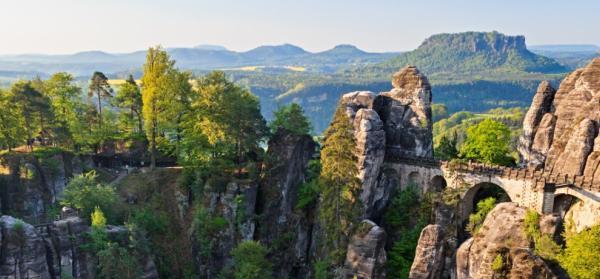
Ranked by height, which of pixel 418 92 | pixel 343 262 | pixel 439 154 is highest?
pixel 418 92

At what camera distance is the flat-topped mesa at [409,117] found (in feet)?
170

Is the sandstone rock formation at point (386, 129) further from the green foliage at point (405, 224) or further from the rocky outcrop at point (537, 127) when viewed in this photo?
the rocky outcrop at point (537, 127)

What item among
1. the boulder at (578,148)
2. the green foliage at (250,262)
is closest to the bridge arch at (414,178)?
the boulder at (578,148)

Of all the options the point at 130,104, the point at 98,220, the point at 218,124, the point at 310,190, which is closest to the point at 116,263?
the point at 98,220

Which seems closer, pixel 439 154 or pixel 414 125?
pixel 414 125

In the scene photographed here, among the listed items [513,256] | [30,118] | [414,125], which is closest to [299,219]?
[414,125]

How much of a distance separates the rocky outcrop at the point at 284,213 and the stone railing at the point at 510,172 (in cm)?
1068

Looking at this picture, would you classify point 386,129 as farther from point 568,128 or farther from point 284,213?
point 568,128

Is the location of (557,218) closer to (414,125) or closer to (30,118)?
(414,125)

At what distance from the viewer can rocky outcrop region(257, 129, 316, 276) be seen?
49875 millimetres

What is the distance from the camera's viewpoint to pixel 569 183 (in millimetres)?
41625

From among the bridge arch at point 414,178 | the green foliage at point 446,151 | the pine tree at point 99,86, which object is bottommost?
the bridge arch at point 414,178

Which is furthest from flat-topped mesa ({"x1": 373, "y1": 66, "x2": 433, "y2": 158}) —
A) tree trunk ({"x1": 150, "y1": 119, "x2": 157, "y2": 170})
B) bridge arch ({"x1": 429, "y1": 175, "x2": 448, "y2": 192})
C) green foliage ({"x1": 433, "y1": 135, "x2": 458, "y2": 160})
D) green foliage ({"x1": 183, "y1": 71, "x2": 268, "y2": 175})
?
tree trunk ({"x1": 150, "y1": 119, "x2": 157, "y2": 170})

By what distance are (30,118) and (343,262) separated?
36.8 metres
